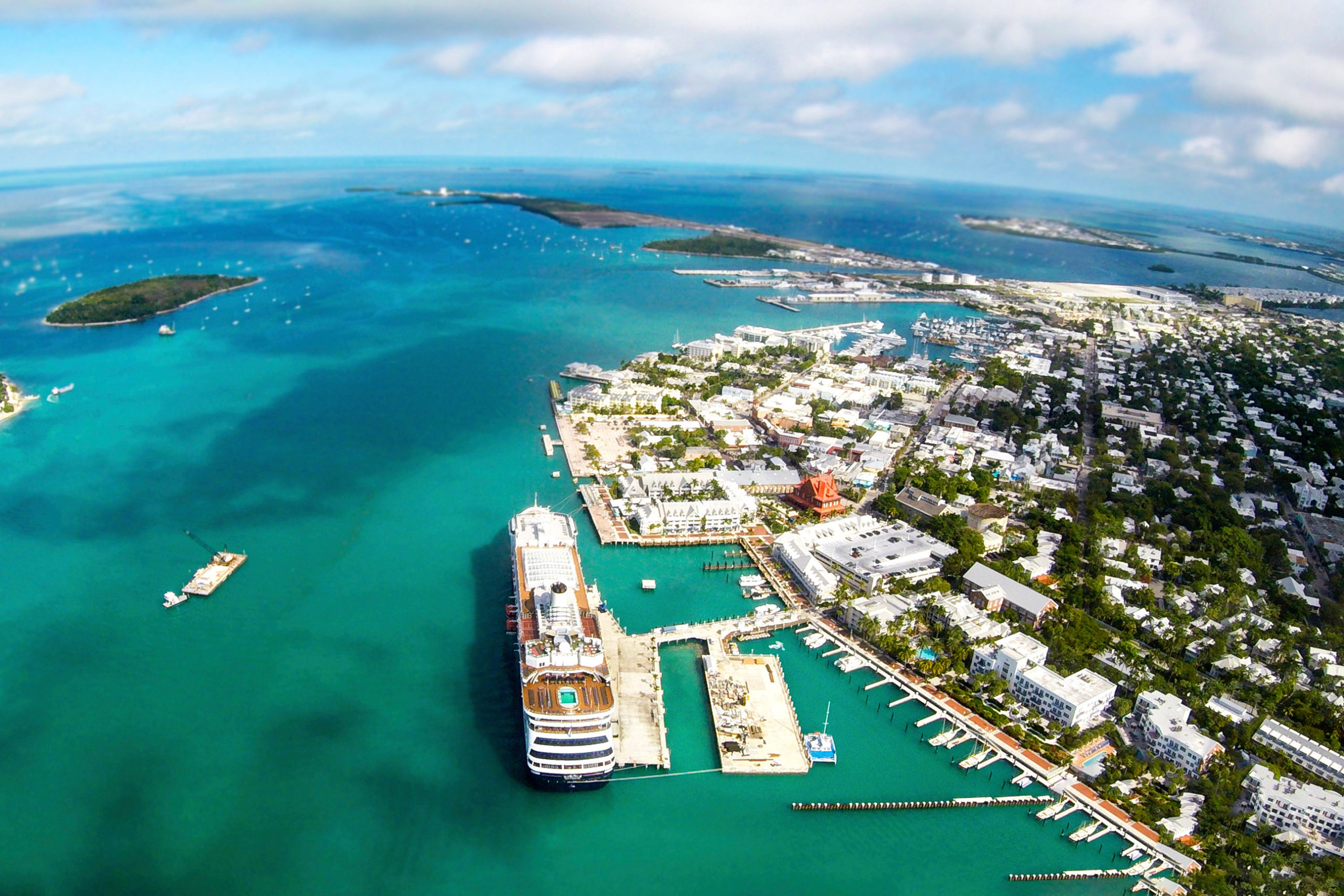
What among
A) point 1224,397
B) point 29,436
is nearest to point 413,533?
point 29,436

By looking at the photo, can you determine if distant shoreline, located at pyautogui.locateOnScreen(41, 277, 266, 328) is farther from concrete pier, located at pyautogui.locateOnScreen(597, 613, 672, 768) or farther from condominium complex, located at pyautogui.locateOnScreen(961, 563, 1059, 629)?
condominium complex, located at pyautogui.locateOnScreen(961, 563, 1059, 629)

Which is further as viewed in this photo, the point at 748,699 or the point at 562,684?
the point at 748,699

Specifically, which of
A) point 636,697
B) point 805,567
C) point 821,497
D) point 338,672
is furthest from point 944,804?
point 338,672

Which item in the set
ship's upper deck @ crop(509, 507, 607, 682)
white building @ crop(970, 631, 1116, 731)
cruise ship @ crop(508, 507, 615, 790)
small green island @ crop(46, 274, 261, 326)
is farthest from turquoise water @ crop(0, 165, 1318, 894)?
small green island @ crop(46, 274, 261, 326)

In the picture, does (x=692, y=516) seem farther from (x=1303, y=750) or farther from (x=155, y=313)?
(x=155, y=313)

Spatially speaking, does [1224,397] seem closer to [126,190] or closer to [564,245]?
[564,245]
